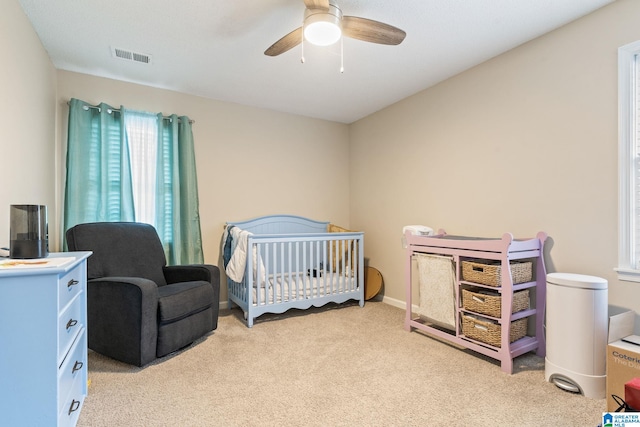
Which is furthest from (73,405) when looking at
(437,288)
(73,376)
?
(437,288)

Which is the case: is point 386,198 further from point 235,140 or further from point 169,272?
point 169,272

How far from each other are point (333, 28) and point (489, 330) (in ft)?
7.24

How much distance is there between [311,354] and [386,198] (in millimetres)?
2103

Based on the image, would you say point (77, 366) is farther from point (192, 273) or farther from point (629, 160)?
point (629, 160)

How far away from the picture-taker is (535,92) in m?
2.40

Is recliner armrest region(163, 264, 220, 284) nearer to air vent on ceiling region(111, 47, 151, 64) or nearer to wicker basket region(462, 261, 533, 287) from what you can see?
air vent on ceiling region(111, 47, 151, 64)

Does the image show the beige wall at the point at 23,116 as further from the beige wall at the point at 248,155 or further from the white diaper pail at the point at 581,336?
the white diaper pail at the point at 581,336

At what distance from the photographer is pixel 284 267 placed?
11.3 ft

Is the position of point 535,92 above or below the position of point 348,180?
above

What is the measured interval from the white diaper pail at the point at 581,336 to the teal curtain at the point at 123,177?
3075 mm

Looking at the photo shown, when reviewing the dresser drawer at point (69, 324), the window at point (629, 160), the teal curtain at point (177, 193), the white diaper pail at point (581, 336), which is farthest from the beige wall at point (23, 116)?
the window at point (629, 160)

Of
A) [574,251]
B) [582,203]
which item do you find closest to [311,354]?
[574,251]

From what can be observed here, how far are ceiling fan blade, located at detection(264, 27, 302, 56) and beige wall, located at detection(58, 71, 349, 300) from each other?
65.6 inches

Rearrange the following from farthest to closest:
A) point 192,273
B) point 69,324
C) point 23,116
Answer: point 192,273 → point 23,116 → point 69,324
